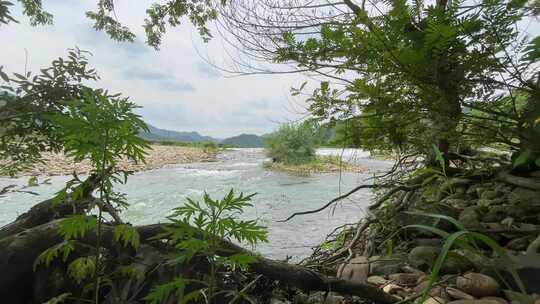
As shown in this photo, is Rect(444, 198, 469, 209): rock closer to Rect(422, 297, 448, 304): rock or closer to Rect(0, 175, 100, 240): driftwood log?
Rect(422, 297, 448, 304): rock

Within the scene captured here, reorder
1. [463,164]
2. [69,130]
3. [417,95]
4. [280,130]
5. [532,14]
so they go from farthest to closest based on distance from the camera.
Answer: [280,130], [463,164], [532,14], [417,95], [69,130]

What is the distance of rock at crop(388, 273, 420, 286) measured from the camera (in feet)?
5.47

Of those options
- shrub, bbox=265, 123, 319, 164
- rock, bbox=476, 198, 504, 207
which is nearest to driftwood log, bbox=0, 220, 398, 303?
rock, bbox=476, 198, 504, 207

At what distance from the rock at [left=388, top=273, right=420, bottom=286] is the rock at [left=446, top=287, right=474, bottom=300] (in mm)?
225

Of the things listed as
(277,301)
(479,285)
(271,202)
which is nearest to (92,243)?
(277,301)

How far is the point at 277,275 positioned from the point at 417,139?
1562 millimetres

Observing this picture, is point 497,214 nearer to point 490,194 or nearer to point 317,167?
point 490,194

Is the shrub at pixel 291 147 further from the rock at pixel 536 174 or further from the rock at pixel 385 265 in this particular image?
the rock at pixel 385 265

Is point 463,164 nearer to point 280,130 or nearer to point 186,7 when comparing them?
point 186,7

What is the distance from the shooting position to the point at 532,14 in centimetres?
206

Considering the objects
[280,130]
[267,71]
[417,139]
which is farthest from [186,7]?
[280,130]

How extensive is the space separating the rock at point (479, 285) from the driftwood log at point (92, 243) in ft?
0.94

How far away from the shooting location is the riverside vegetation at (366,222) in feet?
2.84

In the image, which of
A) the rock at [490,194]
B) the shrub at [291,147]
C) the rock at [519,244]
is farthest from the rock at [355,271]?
the shrub at [291,147]
